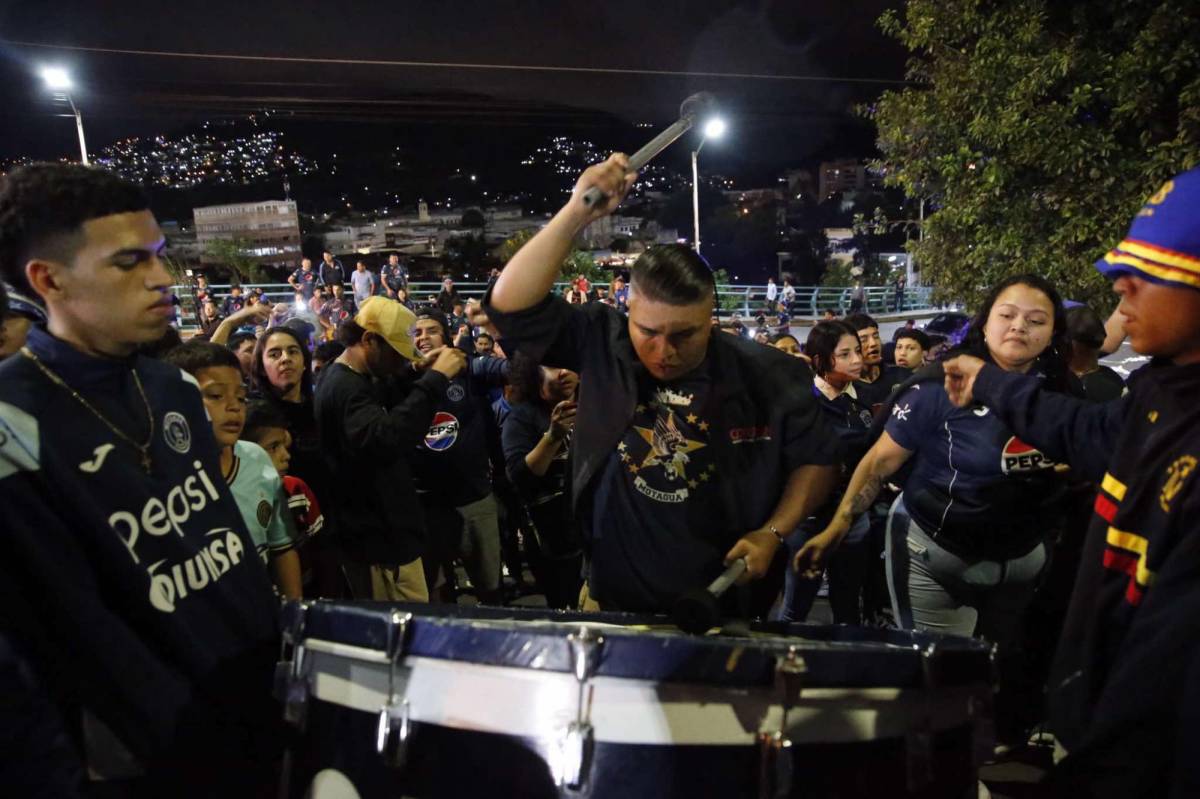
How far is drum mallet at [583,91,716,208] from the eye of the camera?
2.01 metres

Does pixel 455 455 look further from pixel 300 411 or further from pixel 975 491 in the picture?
pixel 975 491

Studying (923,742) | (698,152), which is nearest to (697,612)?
(923,742)

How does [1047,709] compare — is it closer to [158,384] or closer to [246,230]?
[158,384]

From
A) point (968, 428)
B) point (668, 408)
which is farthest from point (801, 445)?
point (968, 428)

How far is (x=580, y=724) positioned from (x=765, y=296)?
1059 inches

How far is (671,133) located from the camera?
7.01 feet

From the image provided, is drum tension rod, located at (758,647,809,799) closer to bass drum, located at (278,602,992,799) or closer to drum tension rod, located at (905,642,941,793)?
bass drum, located at (278,602,992,799)

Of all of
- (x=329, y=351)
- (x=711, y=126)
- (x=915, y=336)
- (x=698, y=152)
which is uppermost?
(x=698, y=152)

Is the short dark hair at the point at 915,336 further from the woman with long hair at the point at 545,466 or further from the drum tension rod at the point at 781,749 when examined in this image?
the drum tension rod at the point at 781,749

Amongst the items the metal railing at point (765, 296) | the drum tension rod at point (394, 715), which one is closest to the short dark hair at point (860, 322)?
the drum tension rod at point (394, 715)

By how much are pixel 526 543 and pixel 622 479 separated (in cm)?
272

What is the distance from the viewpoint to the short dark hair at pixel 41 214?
1.58m

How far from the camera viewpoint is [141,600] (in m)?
1.59

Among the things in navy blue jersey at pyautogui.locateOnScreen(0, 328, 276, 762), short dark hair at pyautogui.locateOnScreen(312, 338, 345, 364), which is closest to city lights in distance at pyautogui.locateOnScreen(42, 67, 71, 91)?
short dark hair at pyautogui.locateOnScreen(312, 338, 345, 364)
